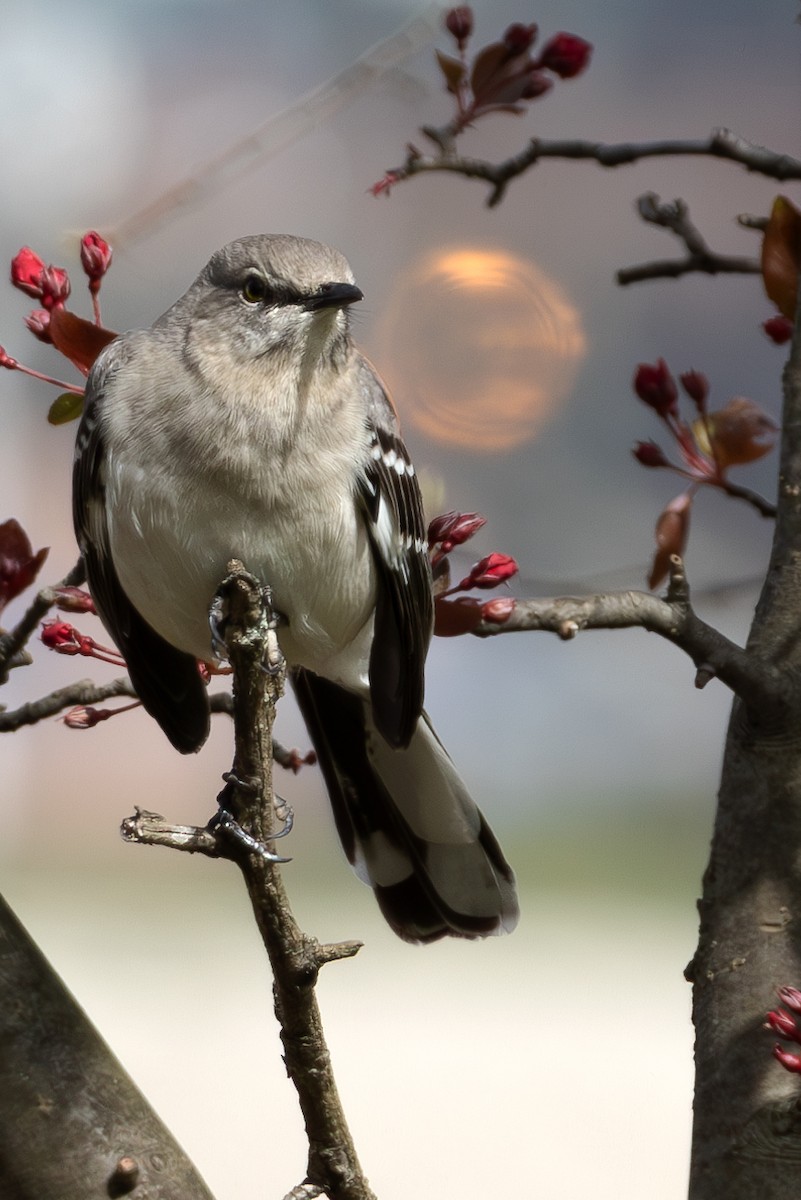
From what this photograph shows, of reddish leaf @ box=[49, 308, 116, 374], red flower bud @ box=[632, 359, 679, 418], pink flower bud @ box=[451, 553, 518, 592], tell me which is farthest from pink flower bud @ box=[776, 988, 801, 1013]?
reddish leaf @ box=[49, 308, 116, 374]

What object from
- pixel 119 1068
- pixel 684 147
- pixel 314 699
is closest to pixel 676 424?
pixel 684 147

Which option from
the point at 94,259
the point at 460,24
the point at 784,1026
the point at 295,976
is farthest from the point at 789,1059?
the point at 460,24

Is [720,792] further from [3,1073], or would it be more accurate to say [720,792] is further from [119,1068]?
[3,1073]

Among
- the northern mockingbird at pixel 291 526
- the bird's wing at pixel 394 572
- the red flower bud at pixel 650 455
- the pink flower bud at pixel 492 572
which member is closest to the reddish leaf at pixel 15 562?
the northern mockingbird at pixel 291 526

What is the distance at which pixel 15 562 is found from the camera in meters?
1.90

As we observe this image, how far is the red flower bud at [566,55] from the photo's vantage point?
83.1 inches

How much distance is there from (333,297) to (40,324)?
432mm

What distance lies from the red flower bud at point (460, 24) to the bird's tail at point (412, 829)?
3.91 ft

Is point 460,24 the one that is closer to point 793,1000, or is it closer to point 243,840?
point 243,840

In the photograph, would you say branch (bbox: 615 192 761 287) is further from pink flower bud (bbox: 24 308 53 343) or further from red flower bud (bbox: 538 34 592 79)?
pink flower bud (bbox: 24 308 53 343)

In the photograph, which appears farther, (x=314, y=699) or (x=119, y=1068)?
(x=314, y=699)

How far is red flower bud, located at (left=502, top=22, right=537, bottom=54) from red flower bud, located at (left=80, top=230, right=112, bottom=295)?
0.78 meters

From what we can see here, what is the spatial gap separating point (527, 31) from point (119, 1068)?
1.73 m

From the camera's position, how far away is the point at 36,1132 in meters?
1.48
